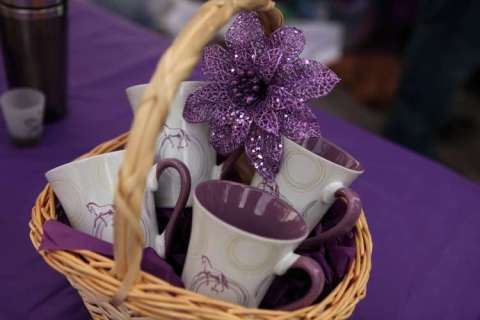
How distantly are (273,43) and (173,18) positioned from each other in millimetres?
1573

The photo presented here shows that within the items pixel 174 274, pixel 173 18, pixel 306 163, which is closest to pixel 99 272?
pixel 174 274

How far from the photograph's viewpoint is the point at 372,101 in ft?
6.98

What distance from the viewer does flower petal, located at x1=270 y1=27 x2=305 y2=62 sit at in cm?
57

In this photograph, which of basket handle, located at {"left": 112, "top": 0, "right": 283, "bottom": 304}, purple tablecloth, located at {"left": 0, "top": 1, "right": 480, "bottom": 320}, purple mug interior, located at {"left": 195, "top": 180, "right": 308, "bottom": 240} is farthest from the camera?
purple tablecloth, located at {"left": 0, "top": 1, "right": 480, "bottom": 320}

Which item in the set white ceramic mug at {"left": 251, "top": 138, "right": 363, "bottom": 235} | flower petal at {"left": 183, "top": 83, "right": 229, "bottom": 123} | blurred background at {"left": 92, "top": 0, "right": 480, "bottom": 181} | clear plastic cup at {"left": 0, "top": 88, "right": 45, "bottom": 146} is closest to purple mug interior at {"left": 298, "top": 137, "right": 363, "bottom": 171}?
white ceramic mug at {"left": 251, "top": 138, "right": 363, "bottom": 235}

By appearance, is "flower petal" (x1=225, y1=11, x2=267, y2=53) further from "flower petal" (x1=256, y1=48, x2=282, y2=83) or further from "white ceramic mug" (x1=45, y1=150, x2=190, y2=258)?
"white ceramic mug" (x1=45, y1=150, x2=190, y2=258)

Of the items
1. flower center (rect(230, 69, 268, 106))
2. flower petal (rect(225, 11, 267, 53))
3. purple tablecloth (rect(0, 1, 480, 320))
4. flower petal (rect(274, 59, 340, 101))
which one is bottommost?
purple tablecloth (rect(0, 1, 480, 320))

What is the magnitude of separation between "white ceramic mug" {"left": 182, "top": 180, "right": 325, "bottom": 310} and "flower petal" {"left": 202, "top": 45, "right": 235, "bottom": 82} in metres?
0.13

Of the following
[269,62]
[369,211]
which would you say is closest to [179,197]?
[269,62]

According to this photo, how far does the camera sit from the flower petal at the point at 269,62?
0.56 metres

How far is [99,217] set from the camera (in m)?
0.52

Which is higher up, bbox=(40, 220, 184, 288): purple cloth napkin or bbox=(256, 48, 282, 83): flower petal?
bbox=(256, 48, 282, 83): flower petal

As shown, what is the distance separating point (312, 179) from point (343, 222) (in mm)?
65

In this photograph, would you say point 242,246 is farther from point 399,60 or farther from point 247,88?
point 399,60
